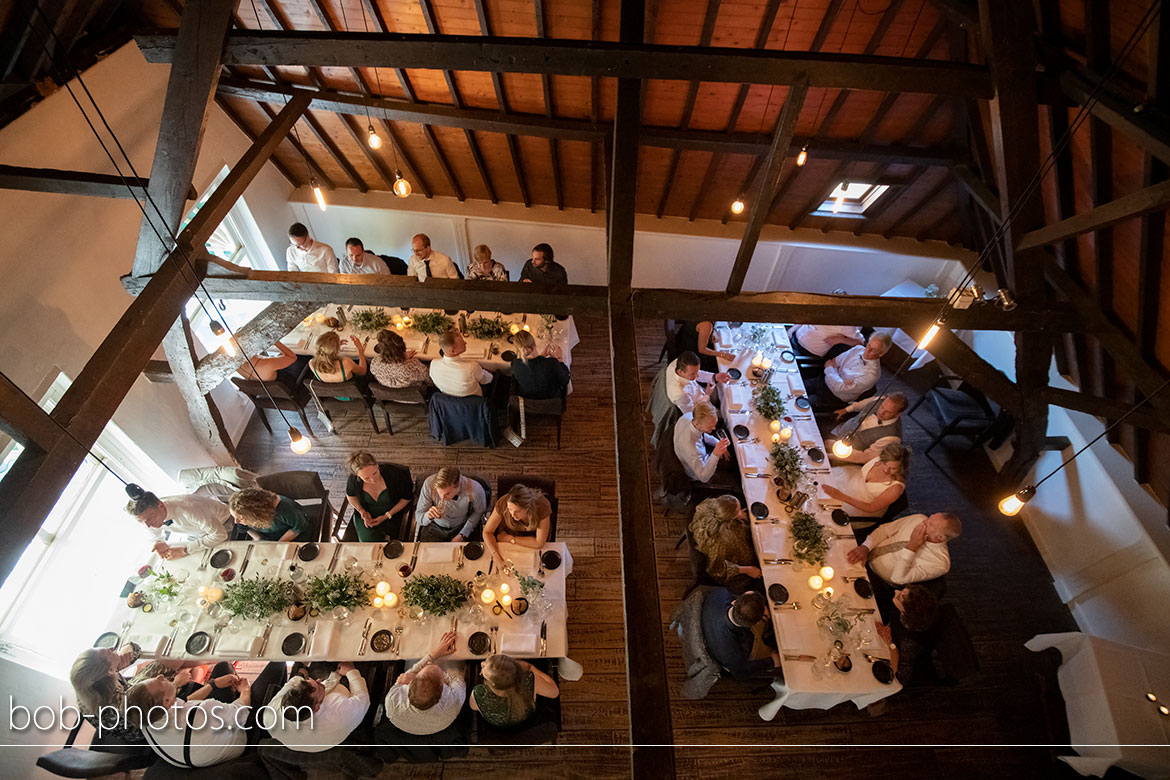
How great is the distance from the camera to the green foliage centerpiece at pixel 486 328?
21.1 feet

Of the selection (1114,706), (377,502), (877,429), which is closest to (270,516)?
(377,502)

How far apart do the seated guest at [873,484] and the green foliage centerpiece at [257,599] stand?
4.60m

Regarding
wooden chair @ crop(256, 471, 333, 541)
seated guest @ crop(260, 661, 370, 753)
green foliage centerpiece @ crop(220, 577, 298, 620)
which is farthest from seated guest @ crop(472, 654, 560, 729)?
wooden chair @ crop(256, 471, 333, 541)

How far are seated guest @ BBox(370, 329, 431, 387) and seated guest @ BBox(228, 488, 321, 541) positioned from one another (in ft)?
5.07

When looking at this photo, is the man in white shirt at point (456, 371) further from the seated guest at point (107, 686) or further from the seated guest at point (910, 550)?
the seated guest at point (910, 550)

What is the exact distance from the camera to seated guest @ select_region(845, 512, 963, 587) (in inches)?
171

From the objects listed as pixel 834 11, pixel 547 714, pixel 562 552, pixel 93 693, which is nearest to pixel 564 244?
pixel 834 11

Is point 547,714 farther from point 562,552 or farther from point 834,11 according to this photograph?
point 834,11

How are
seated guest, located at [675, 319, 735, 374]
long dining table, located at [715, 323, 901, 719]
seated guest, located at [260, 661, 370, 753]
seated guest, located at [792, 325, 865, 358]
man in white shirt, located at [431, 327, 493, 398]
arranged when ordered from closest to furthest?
seated guest, located at [260, 661, 370, 753], long dining table, located at [715, 323, 901, 719], man in white shirt, located at [431, 327, 493, 398], seated guest, located at [675, 319, 735, 374], seated guest, located at [792, 325, 865, 358]

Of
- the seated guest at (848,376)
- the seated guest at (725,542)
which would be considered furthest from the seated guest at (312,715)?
the seated guest at (848,376)

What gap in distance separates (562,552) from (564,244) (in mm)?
4960

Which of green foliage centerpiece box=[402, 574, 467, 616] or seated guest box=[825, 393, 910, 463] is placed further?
seated guest box=[825, 393, 910, 463]

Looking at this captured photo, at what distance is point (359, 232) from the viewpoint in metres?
8.36

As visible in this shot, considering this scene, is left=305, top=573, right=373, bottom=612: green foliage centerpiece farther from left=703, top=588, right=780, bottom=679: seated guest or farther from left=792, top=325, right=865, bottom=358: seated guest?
left=792, top=325, right=865, bottom=358: seated guest
